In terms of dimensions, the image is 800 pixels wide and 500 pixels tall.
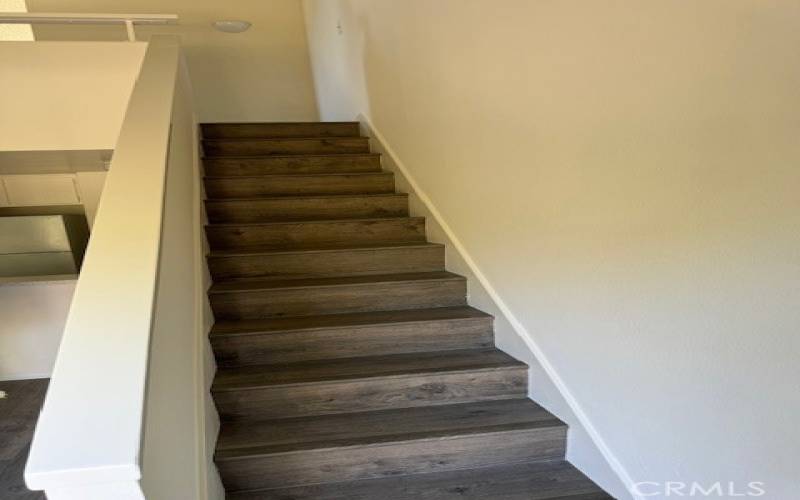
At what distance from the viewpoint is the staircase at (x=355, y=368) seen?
143 centimetres

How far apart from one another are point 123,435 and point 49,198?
4612 mm

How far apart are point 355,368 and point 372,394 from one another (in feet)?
0.42

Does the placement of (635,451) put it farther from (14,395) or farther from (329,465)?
(14,395)

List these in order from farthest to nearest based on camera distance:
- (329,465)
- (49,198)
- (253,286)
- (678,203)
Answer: (49,198), (253,286), (329,465), (678,203)

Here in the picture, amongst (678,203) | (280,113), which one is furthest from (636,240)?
(280,113)

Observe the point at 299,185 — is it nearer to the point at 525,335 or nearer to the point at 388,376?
the point at 388,376

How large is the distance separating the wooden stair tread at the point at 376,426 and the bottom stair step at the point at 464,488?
0.44ft

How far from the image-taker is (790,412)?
87 centimetres

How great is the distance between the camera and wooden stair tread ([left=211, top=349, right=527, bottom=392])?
162 centimetres

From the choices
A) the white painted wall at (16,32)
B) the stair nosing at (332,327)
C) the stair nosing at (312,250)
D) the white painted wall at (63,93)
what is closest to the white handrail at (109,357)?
the stair nosing at (332,327)

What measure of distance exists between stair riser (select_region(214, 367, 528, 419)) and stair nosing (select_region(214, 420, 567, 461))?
18 centimetres

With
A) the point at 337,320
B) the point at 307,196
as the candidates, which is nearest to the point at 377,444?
the point at 337,320

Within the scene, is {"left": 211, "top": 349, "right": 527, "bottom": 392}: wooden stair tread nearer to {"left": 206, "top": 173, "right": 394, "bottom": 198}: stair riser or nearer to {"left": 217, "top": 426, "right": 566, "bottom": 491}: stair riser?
{"left": 217, "top": 426, "right": 566, "bottom": 491}: stair riser

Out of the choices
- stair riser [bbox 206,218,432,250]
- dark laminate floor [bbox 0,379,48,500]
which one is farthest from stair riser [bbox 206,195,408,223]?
dark laminate floor [bbox 0,379,48,500]
